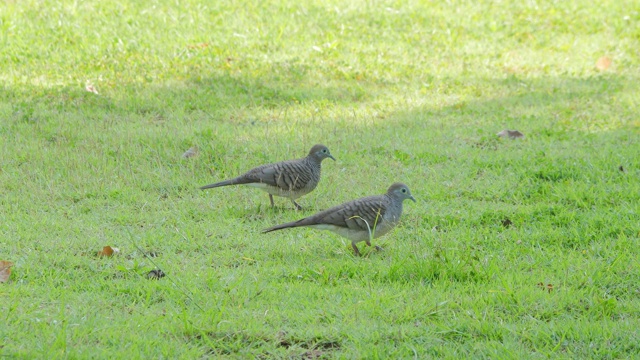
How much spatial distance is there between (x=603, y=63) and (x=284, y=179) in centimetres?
760

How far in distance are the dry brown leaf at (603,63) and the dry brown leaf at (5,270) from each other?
9.95 m

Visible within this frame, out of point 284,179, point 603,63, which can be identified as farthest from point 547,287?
point 603,63

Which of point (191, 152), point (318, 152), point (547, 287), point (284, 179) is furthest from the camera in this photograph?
point (191, 152)

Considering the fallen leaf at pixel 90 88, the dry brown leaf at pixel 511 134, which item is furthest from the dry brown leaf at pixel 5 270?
the dry brown leaf at pixel 511 134


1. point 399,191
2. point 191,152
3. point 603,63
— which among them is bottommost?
point 191,152


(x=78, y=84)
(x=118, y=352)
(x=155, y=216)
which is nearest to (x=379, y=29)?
(x=78, y=84)

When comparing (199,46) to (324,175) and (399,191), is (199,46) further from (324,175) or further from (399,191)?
(399,191)

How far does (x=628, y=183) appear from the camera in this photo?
27.3 feet

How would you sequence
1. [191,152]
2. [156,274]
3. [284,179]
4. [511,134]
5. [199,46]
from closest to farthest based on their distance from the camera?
1. [156,274]
2. [284,179]
3. [191,152]
4. [511,134]
5. [199,46]

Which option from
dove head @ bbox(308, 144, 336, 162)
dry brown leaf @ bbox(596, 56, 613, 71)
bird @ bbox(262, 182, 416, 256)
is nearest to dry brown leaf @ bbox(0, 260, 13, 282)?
bird @ bbox(262, 182, 416, 256)

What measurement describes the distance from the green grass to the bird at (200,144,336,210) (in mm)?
242

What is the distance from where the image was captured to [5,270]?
19.1 ft

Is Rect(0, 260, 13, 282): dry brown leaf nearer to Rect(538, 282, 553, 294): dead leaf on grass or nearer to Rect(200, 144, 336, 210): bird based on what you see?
Rect(200, 144, 336, 210): bird

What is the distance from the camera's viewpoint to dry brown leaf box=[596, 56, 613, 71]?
13.0 meters
